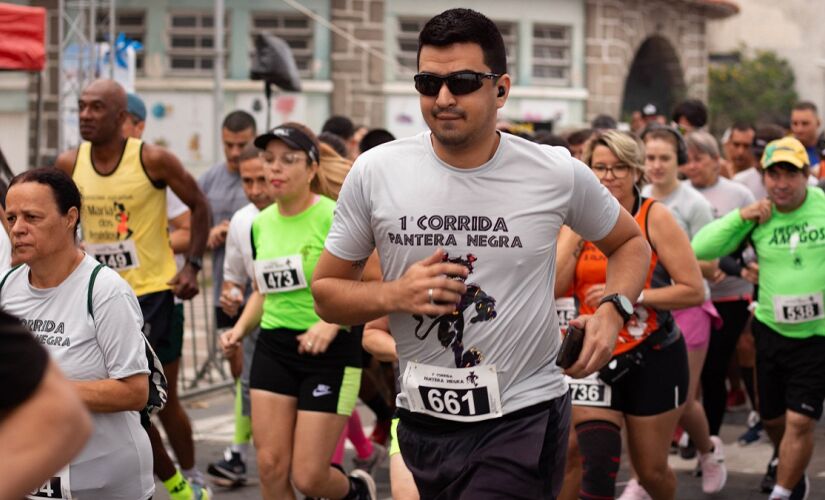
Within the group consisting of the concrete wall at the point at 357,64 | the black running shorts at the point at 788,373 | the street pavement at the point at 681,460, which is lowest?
the street pavement at the point at 681,460

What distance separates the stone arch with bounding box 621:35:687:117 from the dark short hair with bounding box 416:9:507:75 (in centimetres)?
3216

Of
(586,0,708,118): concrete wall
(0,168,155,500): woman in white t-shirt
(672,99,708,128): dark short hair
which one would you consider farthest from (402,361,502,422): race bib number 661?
(586,0,708,118): concrete wall

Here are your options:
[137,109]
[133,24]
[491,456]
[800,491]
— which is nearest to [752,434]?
[800,491]

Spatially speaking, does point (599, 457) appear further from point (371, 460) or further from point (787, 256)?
point (371, 460)

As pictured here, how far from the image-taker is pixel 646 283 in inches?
257

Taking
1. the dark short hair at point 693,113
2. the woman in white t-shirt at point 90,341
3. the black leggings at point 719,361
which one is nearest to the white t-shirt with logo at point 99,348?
the woman in white t-shirt at point 90,341

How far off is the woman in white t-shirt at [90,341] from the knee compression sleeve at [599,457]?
6.58 feet

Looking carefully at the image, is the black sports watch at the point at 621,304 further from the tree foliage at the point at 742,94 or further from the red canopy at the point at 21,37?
the tree foliage at the point at 742,94

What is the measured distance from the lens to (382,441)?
9305 mm

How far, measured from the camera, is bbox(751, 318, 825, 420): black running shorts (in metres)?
7.41

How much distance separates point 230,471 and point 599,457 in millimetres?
Result: 2944

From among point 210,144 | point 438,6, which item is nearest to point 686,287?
point 210,144

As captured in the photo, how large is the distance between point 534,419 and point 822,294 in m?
3.38

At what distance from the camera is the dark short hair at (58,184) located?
5.19m
